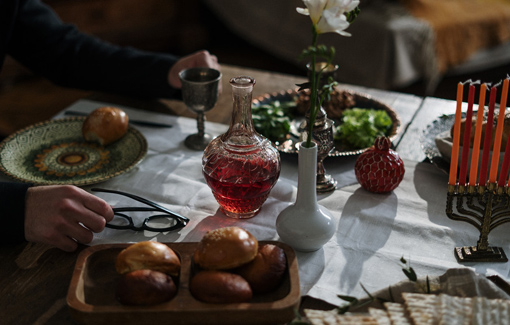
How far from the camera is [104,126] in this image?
1044mm

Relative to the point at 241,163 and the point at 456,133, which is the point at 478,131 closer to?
the point at 456,133

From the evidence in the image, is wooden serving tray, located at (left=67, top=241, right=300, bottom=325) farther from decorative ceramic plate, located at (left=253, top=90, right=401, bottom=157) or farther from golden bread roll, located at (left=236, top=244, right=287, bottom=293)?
decorative ceramic plate, located at (left=253, top=90, right=401, bottom=157)

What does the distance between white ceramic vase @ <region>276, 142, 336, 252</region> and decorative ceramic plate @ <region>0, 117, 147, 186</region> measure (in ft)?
1.15

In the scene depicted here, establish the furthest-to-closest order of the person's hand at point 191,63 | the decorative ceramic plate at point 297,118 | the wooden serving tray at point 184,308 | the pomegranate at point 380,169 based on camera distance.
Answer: the person's hand at point 191,63
the decorative ceramic plate at point 297,118
the pomegranate at point 380,169
the wooden serving tray at point 184,308

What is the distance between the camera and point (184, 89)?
105cm

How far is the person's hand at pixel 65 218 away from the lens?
750 mm

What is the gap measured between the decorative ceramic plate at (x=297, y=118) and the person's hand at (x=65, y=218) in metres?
0.40

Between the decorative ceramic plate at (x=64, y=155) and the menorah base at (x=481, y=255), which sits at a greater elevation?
the menorah base at (x=481, y=255)

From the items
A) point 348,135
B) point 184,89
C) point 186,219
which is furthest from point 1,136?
point 348,135

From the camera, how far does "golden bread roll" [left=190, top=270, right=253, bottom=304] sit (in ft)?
1.96

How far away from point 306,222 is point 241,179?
0.43 ft

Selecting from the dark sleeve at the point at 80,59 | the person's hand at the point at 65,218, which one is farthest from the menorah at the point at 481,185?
the dark sleeve at the point at 80,59

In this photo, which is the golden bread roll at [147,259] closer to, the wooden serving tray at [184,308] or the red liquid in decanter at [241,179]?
the wooden serving tray at [184,308]

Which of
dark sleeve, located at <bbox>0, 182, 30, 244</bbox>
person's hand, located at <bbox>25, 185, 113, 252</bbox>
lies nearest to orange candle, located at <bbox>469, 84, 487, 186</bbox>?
person's hand, located at <bbox>25, 185, 113, 252</bbox>
